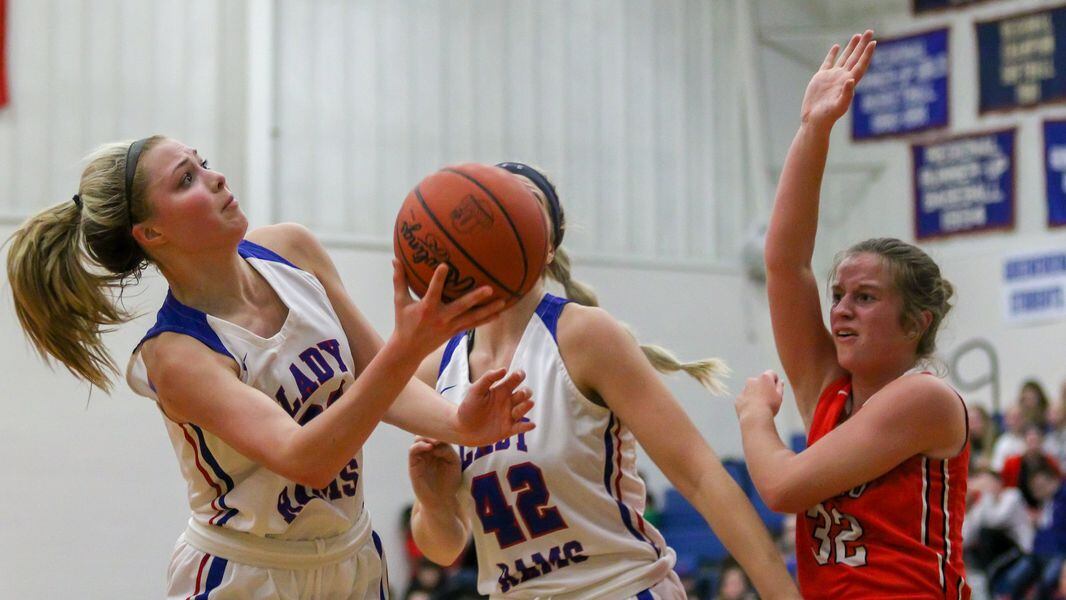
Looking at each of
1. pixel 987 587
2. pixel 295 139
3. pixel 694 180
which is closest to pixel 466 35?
pixel 295 139

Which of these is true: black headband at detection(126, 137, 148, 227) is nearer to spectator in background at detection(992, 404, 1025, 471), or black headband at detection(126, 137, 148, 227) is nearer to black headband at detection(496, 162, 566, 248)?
black headband at detection(496, 162, 566, 248)

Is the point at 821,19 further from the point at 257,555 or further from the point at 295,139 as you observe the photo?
the point at 257,555

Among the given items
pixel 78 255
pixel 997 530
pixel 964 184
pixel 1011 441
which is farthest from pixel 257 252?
pixel 964 184

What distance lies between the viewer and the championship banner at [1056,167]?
11.9 m

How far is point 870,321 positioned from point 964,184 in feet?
34.3

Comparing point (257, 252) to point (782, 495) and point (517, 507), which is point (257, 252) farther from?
point (782, 495)

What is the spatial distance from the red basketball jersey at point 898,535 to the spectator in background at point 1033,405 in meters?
7.63

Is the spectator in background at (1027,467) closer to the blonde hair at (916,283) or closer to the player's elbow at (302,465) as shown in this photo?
the blonde hair at (916,283)

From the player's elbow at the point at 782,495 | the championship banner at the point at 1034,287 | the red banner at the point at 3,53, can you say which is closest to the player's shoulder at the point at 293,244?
the player's elbow at the point at 782,495

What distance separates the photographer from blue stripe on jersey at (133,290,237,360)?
112 inches

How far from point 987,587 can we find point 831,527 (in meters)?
6.08

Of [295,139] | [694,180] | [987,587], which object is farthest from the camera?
[694,180]

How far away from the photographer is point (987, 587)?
27.2 ft

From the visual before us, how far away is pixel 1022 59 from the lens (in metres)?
12.2
